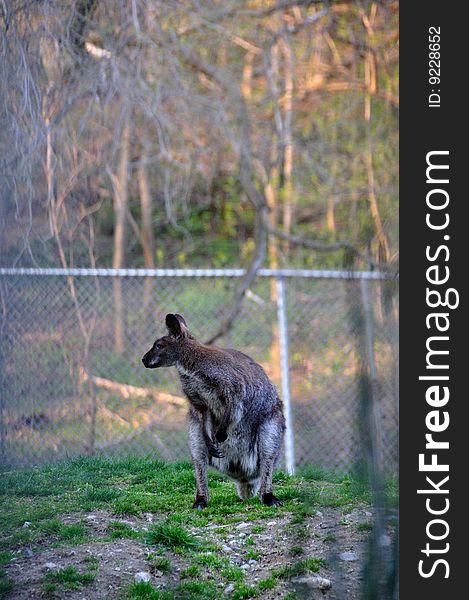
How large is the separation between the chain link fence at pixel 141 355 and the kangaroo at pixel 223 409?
272 mm

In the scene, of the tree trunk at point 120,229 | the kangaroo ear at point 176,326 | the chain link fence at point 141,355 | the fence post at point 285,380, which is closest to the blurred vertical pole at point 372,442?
the chain link fence at point 141,355

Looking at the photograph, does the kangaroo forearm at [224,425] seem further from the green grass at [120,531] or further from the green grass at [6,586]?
the green grass at [6,586]

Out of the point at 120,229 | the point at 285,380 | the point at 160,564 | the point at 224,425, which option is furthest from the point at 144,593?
the point at 120,229

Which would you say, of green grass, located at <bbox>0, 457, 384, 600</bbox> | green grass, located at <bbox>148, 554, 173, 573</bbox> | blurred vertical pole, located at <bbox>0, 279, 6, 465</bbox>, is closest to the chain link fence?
blurred vertical pole, located at <bbox>0, 279, 6, 465</bbox>

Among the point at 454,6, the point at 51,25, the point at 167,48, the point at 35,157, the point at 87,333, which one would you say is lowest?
the point at 87,333

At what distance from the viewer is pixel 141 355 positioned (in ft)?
25.6

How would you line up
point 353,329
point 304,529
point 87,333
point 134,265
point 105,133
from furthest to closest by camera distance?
1. point 134,265
2. point 105,133
3. point 87,333
4. point 304,529
5. point 353,329

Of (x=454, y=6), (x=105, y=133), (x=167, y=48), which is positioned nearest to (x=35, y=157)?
(x=454, y=6)

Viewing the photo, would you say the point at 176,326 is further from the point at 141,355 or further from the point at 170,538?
the point at 141,355

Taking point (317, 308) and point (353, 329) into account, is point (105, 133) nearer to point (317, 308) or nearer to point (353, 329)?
point (317, 308)

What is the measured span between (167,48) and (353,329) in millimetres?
6137

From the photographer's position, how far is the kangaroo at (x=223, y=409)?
394cm

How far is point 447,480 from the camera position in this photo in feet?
9.11

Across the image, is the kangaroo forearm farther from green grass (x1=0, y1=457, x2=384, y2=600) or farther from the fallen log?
the fallen log
